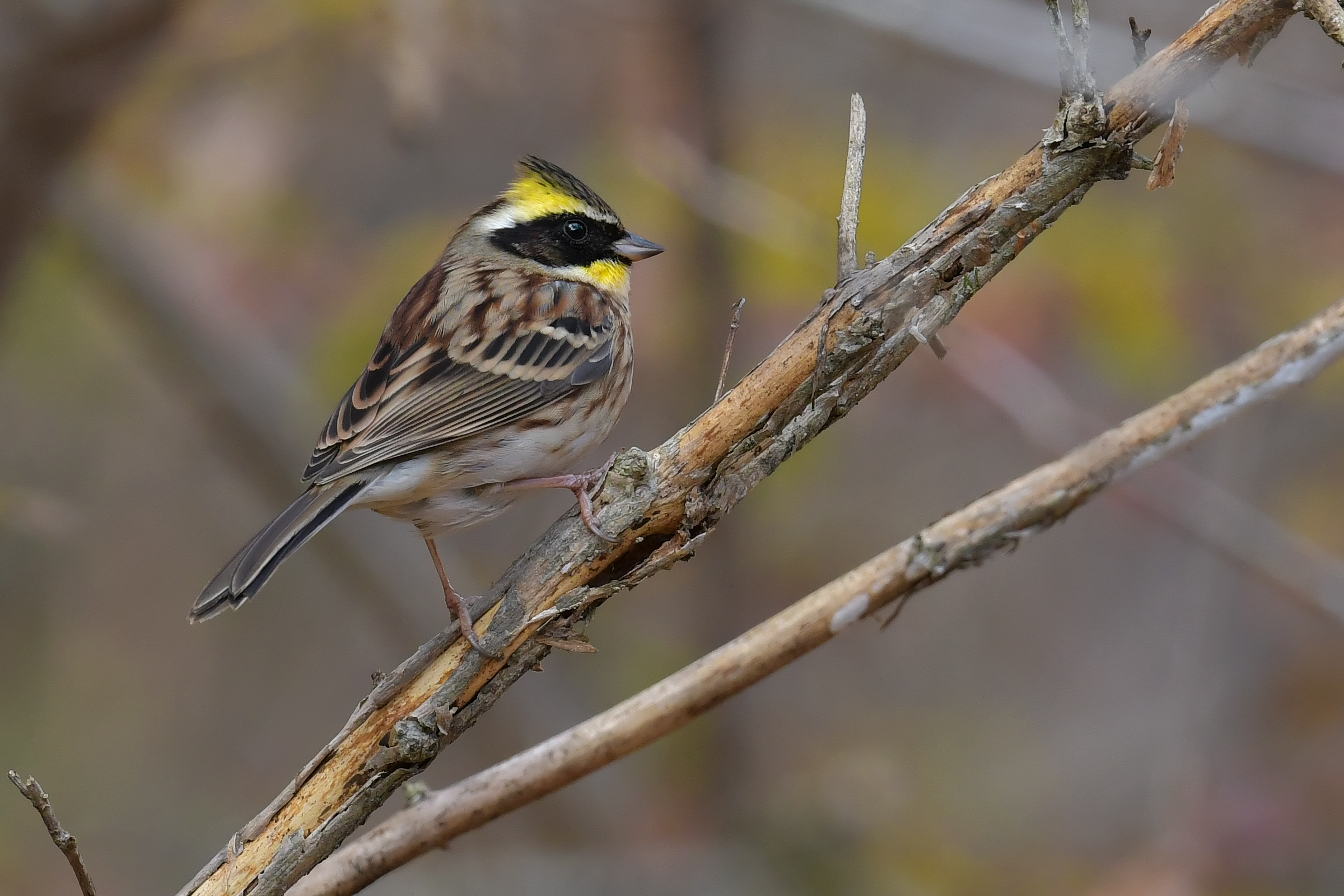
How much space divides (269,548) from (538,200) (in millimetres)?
2029

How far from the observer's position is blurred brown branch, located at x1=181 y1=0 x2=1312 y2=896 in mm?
2686

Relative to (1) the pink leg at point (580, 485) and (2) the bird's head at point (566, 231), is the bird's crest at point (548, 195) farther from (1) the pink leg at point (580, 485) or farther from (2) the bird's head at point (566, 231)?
(1) the pink leg at point (580, 485)

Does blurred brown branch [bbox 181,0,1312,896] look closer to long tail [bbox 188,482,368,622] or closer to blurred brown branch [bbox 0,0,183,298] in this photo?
long tail [bbox 188,482,368,622]

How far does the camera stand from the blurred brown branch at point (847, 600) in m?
2.36

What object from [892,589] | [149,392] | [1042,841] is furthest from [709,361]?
[149,392]

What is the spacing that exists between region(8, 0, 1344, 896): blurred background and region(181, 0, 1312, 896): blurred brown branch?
5.36 feet

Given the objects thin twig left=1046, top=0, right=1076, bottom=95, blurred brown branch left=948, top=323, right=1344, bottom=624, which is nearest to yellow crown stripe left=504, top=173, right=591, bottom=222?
blurred brown branch left=948, top=323, right=1344, bottom=624

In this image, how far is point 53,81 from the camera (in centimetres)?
530

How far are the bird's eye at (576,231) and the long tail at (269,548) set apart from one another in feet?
5.10

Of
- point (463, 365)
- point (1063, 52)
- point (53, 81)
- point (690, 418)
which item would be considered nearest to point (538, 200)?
point (463, 365)

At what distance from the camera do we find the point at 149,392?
8.94 m

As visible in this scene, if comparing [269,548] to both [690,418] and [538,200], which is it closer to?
[538,200]

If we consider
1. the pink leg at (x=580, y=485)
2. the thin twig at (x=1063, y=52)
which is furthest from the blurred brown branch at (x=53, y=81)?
the thin twig at (x=1063, y=52)

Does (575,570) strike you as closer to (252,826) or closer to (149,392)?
(252,826)
